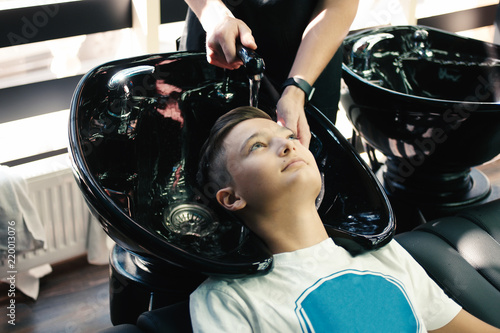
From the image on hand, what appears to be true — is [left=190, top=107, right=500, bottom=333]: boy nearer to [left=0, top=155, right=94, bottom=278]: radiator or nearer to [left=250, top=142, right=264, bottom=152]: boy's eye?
[left=250, top=142, right=264, bottom=152]: boy's eye

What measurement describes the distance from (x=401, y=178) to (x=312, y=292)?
1.17 metres

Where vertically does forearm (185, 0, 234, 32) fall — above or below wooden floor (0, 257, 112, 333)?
above

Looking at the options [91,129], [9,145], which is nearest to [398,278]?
[91,129]

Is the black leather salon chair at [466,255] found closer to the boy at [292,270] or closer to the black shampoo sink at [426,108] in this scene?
the boy at [292,270]

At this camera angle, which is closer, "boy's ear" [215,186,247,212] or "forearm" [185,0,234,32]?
"boy's ear" [215,186,247,212]

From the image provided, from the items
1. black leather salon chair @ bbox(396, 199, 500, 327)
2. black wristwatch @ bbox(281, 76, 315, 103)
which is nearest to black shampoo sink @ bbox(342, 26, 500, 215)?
black leather salon chair @ bbox(396, 199, 500, 327)

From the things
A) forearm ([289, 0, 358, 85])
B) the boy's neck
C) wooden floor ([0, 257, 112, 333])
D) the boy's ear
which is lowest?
wooden floor ([0, 257, 112, 333])

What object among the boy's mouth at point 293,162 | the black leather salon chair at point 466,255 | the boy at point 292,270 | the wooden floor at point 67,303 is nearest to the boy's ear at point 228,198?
the boy at point 292,270

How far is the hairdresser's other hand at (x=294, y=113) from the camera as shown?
1.36 metres

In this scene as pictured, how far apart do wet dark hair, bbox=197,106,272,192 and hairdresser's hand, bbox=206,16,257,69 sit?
111 mm

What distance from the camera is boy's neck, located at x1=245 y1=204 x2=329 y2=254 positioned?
1249 mm

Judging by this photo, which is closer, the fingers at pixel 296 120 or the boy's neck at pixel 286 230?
the boy's neck at pixel 286 230

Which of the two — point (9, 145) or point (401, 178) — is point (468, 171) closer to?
point (401, 178)

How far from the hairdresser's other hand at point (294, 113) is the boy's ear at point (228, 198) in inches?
7.7
